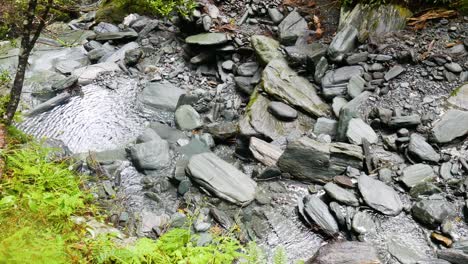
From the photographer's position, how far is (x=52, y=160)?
4.95 m

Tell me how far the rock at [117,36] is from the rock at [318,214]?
17.5 feet

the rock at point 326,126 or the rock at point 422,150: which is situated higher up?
the rock at point 422,150

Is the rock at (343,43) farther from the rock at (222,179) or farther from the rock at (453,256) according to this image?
the rock at (453,256)

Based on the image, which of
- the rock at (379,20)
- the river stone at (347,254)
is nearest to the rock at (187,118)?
the rock at (379,20)

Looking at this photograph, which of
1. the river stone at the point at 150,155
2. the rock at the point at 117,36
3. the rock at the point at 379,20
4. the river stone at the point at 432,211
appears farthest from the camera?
the rock at the point at 117,36

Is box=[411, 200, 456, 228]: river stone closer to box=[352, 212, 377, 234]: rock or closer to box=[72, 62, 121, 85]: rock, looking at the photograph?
box=[352, 212, 377, 234]: rock

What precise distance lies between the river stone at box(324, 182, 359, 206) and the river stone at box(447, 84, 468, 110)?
1.99 m

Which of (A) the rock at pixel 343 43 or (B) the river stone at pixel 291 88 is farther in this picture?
(A) the rock at pixel 343 43

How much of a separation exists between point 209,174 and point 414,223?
95.9 inches

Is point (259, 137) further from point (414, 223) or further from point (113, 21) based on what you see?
point (113, 21)

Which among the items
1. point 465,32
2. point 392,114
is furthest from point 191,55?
point 465,32

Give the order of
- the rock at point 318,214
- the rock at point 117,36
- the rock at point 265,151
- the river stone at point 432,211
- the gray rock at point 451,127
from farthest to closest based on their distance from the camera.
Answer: the rock at point 117,36 → the rock at point 265,151 → the gray rock at point 451,127 → the rock at point 318,214 → the river stone at point 432,211

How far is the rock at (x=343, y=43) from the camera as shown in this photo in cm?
603

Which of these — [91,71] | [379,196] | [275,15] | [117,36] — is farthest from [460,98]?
[117,36]
